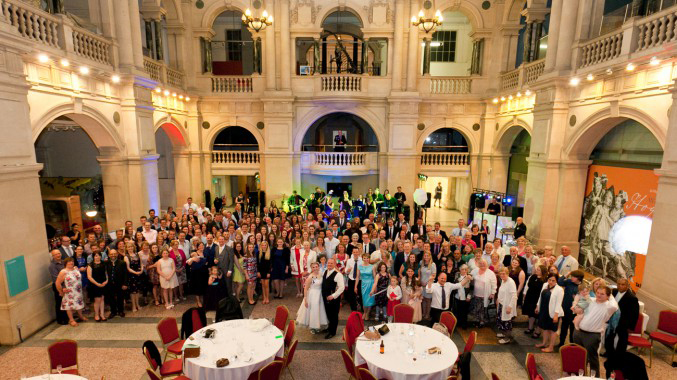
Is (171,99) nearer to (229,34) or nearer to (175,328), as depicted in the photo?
(229,34)

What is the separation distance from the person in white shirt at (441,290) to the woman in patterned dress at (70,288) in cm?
714

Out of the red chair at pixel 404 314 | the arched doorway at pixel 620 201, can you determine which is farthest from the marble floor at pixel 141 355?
the arched doorway at pixel 620 201

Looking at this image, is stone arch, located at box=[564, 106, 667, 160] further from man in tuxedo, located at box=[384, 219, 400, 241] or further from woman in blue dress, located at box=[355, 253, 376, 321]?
woman in blue dress, located at box=[355, 253, 376, 321]

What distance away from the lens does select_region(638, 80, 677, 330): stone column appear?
6723mm

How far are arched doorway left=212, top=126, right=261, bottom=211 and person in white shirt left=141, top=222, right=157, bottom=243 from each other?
5.76 m

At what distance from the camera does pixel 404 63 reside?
626 inches

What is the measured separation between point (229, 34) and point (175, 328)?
18.8 meters

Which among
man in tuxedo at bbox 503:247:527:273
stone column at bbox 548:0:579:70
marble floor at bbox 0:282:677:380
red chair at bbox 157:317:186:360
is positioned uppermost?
stone column at bbox 548:0:579:70

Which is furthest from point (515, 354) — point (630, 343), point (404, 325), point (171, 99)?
point (171, 99)

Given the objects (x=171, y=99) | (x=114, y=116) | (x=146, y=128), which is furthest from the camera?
(x=171, y=99)

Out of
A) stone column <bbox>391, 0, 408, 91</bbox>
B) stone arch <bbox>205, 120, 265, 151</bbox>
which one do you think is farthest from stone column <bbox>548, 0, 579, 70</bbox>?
stone arch <bbox>205, 120, 265, 151</bbox>

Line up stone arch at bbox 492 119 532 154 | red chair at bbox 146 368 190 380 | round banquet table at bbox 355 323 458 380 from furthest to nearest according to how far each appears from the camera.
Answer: stone arch at bbox 492 119 532 154, round banquet table at bbox 355 323 458 380, red chair at bbox 146 368 190 380

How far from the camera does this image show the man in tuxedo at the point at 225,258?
796 cm

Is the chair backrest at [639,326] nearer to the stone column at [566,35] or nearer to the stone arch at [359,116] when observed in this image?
the stone column at [566,35]
